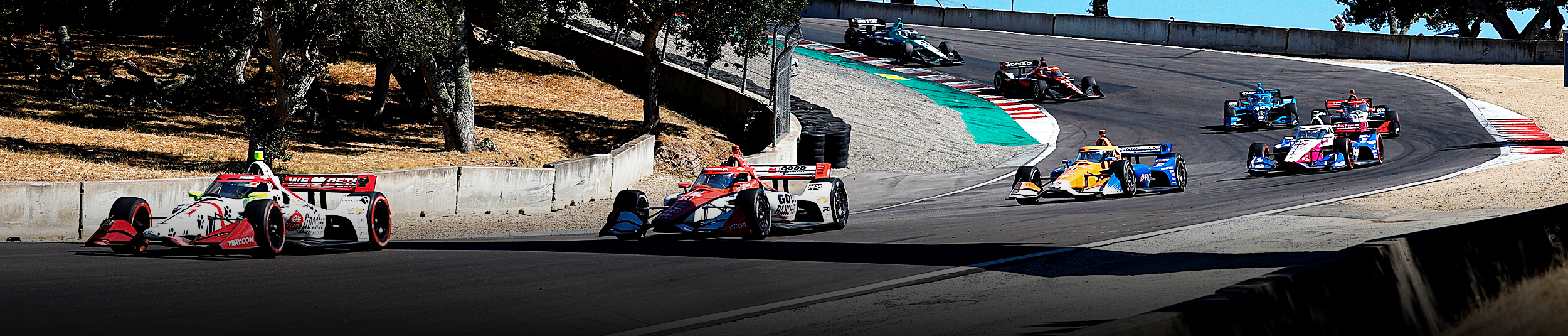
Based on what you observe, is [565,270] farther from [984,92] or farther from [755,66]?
[984,92]

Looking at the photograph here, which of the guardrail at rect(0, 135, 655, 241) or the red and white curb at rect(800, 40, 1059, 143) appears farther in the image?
the red and white curb at rect(800, 40, 1059, 143)

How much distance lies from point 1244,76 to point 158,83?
38474 millimetres

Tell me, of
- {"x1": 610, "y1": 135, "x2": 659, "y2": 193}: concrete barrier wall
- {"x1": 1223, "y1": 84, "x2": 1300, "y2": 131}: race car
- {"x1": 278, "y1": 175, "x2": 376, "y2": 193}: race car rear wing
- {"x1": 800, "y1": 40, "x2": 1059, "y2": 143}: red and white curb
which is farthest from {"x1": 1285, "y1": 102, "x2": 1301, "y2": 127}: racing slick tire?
{"x1": 278, "y1": 175, "x2": 376, "y2": 193}: race car rear wing

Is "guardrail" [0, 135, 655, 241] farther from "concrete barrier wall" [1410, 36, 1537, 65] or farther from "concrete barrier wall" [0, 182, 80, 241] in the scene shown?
"concrete barrier wall" [1410, 36, 1537, 65]

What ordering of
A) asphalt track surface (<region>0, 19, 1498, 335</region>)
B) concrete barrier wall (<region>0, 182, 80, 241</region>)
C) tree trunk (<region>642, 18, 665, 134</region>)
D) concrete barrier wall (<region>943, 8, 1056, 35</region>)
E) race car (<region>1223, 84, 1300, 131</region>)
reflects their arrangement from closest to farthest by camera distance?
asphalt track surface (<region>0, 19, 1498, 335</region>) → concrete barrier wall (<region>0, 182, 80, 241</region>) → tree trunk (<region>642, 18, 665, 134</region>) → race car (<region>1223, 84, 1300, 131</region>) → concrete barrier wall (<region>943, 8, 1056, 35</region>)

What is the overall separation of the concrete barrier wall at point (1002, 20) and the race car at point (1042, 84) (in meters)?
21.2

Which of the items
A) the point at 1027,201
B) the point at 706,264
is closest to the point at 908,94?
the point at 1027,201

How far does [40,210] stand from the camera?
13.1 meters

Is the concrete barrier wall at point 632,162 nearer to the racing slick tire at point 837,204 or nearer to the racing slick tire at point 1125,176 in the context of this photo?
the racing slick tire at point 837,204

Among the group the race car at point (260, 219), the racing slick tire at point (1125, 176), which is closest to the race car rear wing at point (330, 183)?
the race car at point (260, 219)

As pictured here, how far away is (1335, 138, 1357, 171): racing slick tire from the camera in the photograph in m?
24.0

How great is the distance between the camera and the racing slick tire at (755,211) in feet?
43.8

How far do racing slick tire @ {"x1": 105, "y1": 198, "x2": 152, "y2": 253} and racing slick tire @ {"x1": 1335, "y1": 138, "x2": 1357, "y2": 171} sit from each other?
22.5 meters

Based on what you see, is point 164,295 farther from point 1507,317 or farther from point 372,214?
point 1507,317
